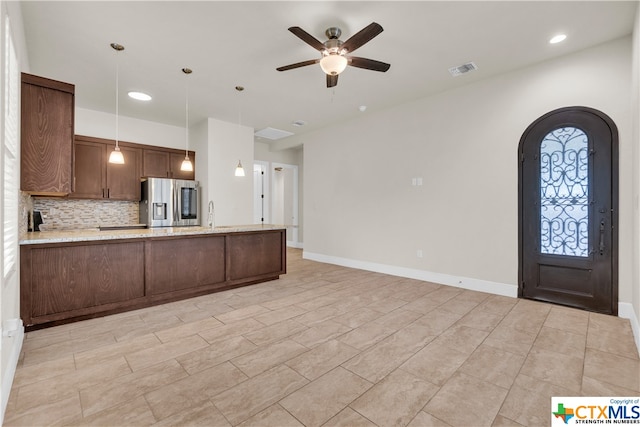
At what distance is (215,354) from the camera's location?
233 centimetres

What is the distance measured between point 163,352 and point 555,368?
3.05m

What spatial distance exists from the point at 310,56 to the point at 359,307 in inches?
121

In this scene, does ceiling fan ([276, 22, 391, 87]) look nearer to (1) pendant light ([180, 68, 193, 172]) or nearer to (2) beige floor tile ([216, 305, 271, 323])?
(1) pendant light ([180, 68, 193, 172])

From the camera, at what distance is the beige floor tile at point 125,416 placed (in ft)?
5.20

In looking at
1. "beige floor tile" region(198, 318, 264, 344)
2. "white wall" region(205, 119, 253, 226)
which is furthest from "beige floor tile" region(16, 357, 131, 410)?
"white wall" region(205, 119, 253, 226)

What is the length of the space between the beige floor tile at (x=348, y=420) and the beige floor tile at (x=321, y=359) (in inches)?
15.7

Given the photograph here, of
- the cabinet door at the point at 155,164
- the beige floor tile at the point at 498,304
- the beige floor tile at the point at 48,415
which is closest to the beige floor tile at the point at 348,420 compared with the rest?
the beige floor tile at the point at 48,415

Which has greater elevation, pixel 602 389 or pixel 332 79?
pixel 332 79

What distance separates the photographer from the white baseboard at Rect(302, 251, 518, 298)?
13.0ft

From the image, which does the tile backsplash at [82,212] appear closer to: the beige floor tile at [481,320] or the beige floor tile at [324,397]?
the beige floor tile at [324,397]

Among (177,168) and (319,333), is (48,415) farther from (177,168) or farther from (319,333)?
(177,168)

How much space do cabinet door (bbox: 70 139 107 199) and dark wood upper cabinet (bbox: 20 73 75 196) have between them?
2.70 meters

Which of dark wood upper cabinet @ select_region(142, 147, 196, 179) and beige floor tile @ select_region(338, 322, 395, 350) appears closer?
beige floor tile @ select_region(338, 322, 395, 350)

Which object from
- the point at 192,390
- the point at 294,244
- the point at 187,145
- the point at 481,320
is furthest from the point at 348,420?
the point at 294,244
